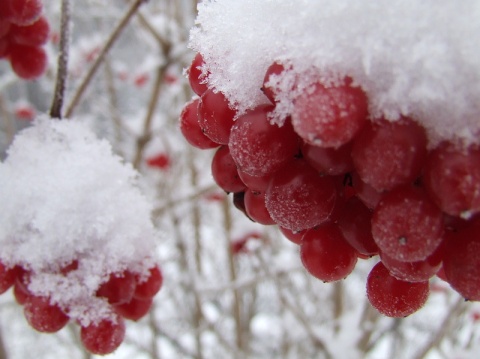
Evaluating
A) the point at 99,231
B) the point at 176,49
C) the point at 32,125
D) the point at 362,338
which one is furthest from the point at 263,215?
the point at 362,338

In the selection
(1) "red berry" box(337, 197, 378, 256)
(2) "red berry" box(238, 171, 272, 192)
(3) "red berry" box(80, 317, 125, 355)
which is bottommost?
(3) "red berry" box(80, 317, 125, 355)

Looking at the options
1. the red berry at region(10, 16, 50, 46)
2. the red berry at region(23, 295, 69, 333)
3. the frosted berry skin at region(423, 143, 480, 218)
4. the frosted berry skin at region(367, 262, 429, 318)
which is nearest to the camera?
the frosted berry skin at region(423, 143, 480, 218)

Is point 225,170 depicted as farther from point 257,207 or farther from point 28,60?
point 28,60

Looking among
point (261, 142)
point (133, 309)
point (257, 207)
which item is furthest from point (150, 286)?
point (261, 142)

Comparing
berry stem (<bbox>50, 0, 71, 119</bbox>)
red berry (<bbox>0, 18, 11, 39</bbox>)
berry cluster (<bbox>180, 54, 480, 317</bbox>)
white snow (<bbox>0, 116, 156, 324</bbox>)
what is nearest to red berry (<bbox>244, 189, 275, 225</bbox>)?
berry cluster (<bbox>180, 54, 480, 317</bbox>)

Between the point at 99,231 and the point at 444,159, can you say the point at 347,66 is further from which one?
the point at 99,231

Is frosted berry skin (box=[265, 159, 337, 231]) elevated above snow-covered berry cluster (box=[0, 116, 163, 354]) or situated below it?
above

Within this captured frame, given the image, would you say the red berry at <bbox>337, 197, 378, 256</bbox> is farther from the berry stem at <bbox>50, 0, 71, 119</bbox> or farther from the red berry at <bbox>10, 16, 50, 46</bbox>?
the red berry at <bbox>10, 16, 50, 46</bbox>

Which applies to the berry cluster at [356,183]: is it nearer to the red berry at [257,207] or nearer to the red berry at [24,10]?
the red berry at [257,207]
